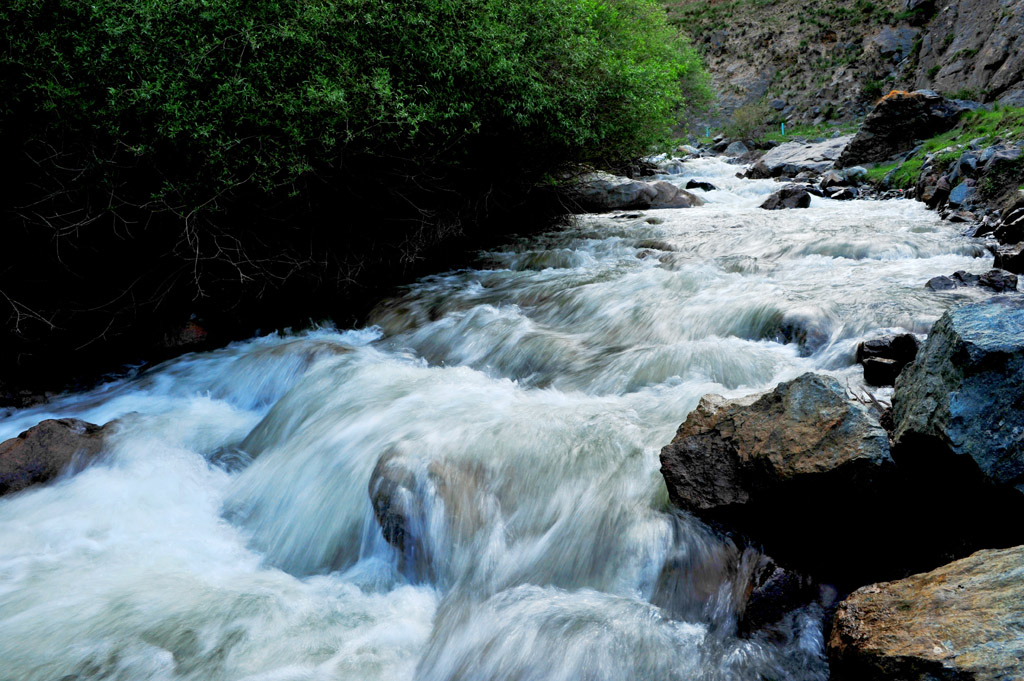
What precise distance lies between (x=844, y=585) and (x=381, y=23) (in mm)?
6280

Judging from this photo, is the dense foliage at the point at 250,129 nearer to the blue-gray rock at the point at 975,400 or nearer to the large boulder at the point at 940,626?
the blue-gray rock at the point at 975,400

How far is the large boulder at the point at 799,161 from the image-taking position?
17.8 m

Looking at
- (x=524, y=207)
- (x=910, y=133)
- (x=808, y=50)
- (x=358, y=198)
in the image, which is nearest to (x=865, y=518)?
(x=358, y=198)

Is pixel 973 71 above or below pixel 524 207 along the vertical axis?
above

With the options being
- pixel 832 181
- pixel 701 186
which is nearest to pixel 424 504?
pixel 832 181

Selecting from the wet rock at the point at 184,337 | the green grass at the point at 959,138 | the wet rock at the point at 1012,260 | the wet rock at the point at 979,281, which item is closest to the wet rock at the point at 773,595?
the wet rock at the point at 979,281

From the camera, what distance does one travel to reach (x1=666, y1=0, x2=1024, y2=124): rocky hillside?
18.9m

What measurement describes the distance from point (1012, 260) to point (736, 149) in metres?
25.1

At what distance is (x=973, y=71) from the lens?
19688 mm

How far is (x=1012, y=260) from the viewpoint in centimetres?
566

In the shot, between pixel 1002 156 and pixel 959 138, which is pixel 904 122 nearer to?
pixel 959 138

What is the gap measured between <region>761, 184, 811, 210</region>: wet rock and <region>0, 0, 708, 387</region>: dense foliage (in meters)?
6.17

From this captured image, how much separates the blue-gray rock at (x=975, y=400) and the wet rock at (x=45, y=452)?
546 centimetres

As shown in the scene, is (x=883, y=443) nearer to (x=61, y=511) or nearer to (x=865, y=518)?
(x=865, y=518)
